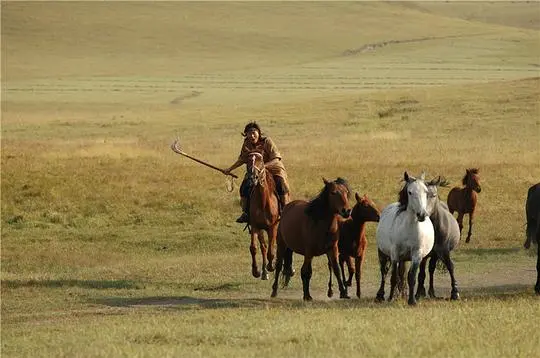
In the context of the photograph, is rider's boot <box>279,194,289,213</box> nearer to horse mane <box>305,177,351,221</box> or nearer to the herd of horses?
the herd of horses

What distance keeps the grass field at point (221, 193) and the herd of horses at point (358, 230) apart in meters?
0.47

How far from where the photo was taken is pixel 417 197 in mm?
14461

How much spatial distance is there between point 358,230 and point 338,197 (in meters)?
1.45

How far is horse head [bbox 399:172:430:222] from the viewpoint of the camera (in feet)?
47.1

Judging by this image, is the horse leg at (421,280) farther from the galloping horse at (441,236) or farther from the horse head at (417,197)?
the horse head at (417,197)

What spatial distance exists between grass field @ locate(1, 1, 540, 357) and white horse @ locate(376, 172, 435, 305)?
19.4 inches

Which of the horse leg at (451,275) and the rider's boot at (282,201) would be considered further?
the rider's boot at (282,201)

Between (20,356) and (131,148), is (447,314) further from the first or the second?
(131,148)

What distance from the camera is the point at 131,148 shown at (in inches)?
1502

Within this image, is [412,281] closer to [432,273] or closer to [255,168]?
[432,273]

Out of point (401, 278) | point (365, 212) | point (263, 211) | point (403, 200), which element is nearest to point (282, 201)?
point (263, 211)

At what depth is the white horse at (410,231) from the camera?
1449 cm

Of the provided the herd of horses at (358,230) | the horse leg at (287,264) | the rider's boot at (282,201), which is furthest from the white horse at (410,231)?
the rider's boot at (282,201)

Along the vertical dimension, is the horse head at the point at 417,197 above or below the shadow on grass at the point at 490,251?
above
